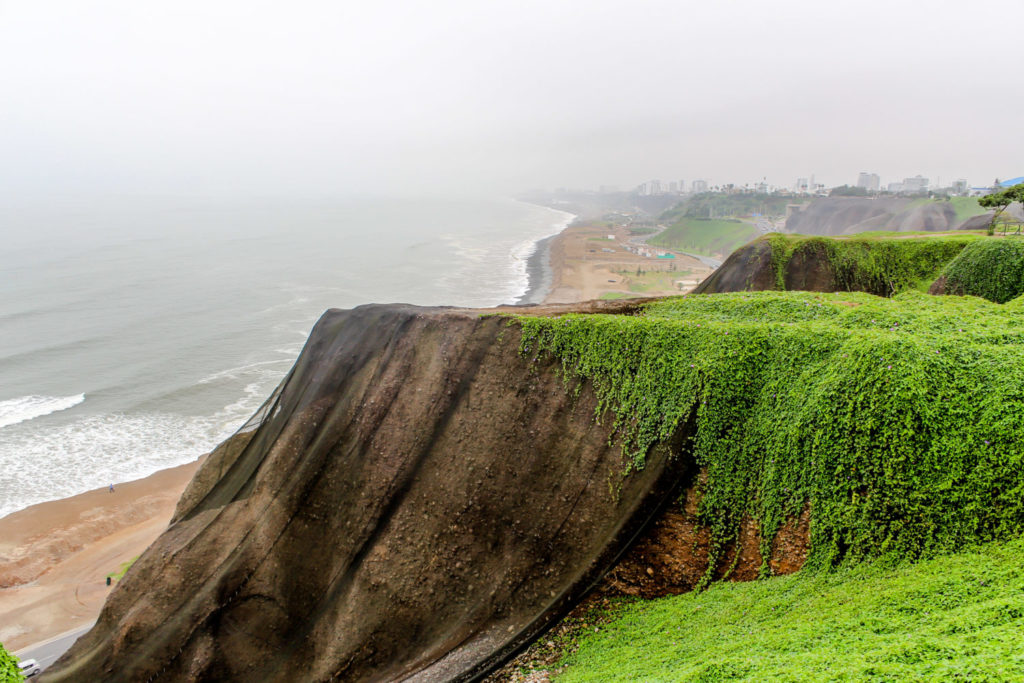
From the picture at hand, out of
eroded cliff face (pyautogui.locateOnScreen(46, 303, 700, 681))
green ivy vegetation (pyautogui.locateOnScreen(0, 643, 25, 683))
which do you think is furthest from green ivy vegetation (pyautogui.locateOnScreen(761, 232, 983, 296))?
green ivy vegetation (pyautogui.locateOnScreen(0, 643, 25, 683))

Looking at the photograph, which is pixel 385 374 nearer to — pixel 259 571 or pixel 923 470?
pixel 259 571

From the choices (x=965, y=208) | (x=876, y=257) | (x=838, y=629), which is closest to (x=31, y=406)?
(x=838, y=629)

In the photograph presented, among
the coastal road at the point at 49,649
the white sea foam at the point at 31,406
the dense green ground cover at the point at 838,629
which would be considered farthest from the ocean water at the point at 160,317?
the dense green ground cover at the point at 838,629

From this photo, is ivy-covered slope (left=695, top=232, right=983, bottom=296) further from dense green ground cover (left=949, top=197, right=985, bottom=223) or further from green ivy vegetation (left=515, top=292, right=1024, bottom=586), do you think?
dense green ground cover (left=949, top=197, right=985, bottom=223)

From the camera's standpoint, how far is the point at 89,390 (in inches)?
1469

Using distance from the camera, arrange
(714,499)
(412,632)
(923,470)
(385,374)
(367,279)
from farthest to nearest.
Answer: (367,279) < (385,374) < (412,632) < (714,499) < (923,470)

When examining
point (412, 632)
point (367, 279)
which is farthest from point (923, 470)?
point (367, 279)

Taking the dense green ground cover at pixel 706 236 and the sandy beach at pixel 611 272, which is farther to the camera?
the dense green ground cover at pixel 706 236

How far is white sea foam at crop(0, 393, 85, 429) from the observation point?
A: 3319cm

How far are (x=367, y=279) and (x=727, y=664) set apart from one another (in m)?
68.6

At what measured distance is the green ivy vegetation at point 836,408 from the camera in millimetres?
7824

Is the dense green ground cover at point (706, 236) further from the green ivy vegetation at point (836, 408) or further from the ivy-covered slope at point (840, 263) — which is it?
the green ivy vegetation at point (836, 408)

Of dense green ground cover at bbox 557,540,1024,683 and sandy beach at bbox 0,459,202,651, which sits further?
sandy beach at bbox 0,459,202,651

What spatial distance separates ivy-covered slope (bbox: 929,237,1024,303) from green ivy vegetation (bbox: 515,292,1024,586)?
4382 mm
